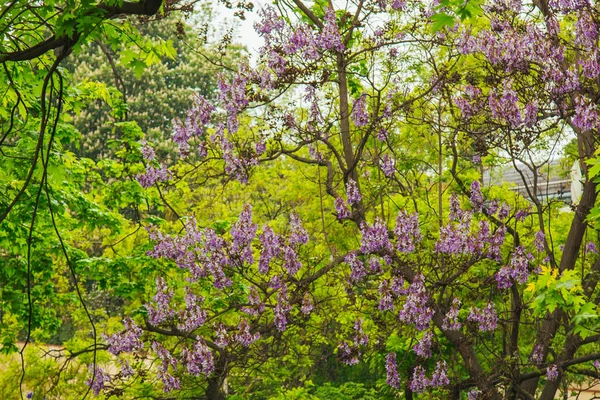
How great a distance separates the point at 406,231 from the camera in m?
7.22

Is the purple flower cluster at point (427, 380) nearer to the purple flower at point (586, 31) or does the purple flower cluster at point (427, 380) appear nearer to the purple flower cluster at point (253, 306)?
the purple flower cluster at point (253, 306)

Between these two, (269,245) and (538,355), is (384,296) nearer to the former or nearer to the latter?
(269,245)

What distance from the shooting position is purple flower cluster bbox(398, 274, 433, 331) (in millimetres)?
7145

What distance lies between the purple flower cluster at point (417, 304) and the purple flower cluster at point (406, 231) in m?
0.31

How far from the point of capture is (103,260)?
9586 mm

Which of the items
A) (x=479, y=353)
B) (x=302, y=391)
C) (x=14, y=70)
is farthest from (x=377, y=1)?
(x=479, y=353)

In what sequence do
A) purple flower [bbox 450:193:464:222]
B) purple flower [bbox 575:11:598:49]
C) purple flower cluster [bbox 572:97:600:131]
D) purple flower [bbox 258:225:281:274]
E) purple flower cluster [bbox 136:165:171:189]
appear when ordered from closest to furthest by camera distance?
purple flower cluster [bbox 572:97:600:131] → purple flower [bbox 575:11:598:49] → purple flower [bbox 450:193:464:222] → purple flower [bbox 258:225:281:274] → purple flower cluster [bbox 136:165:171:189]

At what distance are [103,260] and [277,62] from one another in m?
3.69

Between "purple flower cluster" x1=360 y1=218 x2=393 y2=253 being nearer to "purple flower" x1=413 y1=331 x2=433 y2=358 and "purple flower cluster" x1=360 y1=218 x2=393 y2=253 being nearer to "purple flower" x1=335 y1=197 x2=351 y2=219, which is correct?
"purple flower" x1=335 y1=197 x2=351 y2=219

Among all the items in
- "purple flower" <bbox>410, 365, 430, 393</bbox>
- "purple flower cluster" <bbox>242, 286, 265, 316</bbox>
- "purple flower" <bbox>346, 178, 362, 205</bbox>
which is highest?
"purple flower" <bbox>346, 178, 362, 205</bbox>

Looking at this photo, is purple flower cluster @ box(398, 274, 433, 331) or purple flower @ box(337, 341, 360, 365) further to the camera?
purple flower @ box(337, 341, 360, 365)

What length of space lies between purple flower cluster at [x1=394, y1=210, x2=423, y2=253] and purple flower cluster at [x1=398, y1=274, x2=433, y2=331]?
31 cm

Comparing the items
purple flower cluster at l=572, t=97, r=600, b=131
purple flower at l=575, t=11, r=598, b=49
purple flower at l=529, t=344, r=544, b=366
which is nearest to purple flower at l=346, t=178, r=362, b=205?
purple flower cluster at l=572, t=97, r=600, b=131

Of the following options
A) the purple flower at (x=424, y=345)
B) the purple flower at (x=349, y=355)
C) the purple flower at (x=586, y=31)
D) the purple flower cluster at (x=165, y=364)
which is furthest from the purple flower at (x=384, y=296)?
the purple flower at (x=586, y=31)
